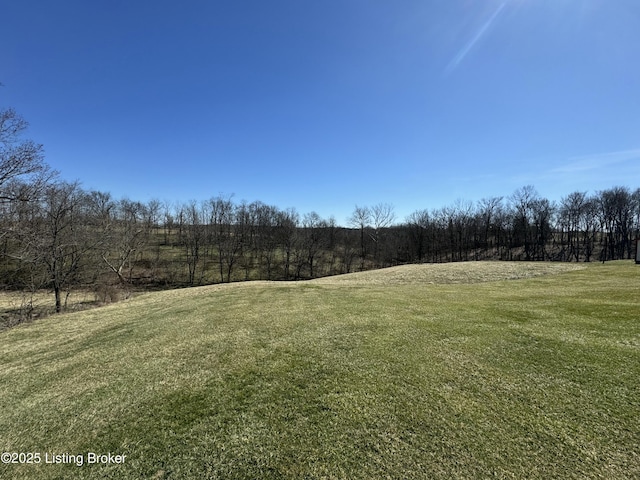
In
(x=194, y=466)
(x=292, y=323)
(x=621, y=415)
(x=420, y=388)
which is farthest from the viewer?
(x=292, y=323)

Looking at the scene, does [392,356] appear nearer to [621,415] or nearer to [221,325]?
[621,415]

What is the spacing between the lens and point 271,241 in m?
54.8

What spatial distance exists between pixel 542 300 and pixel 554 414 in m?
8.92

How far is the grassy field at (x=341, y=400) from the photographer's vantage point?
3020mm

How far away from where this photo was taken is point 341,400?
413 centimetres

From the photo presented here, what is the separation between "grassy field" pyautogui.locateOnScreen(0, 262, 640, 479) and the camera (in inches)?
119

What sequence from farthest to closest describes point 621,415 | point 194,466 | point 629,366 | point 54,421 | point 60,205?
point 60,205, point 629,366, point 54,421, point 621,415, point 194,466

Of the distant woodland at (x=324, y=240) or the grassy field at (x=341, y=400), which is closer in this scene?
the grassy field at (x=341, y=400)

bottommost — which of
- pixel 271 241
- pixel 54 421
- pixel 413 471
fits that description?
pixel 54 421

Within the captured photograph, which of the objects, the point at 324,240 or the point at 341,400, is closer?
the point at 341,400

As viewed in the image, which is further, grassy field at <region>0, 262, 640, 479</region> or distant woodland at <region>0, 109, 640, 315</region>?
distant woodland at <region>0, 109, 640, 315</region>

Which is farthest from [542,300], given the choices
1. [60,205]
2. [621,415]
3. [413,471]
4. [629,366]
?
[60,205]

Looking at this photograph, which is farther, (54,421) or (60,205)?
(60,205)

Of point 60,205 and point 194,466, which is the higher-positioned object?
point 60,205
